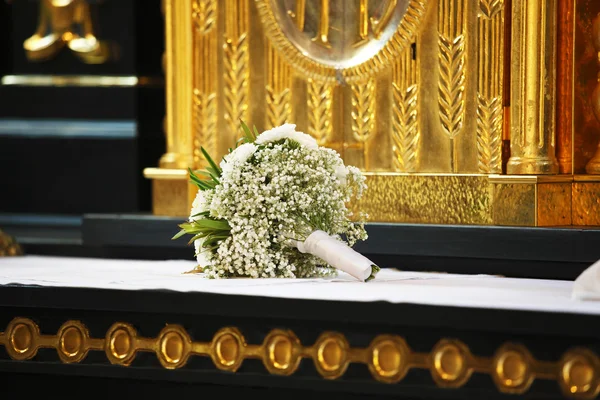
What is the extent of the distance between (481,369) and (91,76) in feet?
10.9

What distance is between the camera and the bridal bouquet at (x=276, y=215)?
3771 millimetres

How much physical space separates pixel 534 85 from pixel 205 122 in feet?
4.89

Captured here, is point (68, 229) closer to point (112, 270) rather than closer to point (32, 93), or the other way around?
point (32, 93)

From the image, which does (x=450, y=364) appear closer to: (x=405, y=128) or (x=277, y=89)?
(x=405, y=128)

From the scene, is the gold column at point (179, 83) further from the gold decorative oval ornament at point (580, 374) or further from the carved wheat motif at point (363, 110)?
the gold decorative oval ornament at point (580, 374)

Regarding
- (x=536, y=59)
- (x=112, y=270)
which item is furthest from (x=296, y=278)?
(x=536, y=59)

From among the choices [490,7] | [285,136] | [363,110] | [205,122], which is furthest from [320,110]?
[285,136]

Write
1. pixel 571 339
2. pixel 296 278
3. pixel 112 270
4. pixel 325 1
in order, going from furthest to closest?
pixel 325 1, pixel 112 270, pixel 296 278, pixel 571 339

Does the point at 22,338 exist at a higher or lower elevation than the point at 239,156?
lower

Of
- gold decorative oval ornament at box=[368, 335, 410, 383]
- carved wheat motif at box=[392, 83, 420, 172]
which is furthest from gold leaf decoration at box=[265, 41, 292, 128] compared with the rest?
gold decorative oval ornament at box=[368, 335, 410, 383]

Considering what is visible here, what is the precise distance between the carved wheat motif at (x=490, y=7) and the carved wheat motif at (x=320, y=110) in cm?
72

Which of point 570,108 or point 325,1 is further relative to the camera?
point 325,1

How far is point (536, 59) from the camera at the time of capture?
438 centimetres

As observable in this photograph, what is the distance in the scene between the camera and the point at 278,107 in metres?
4.94
